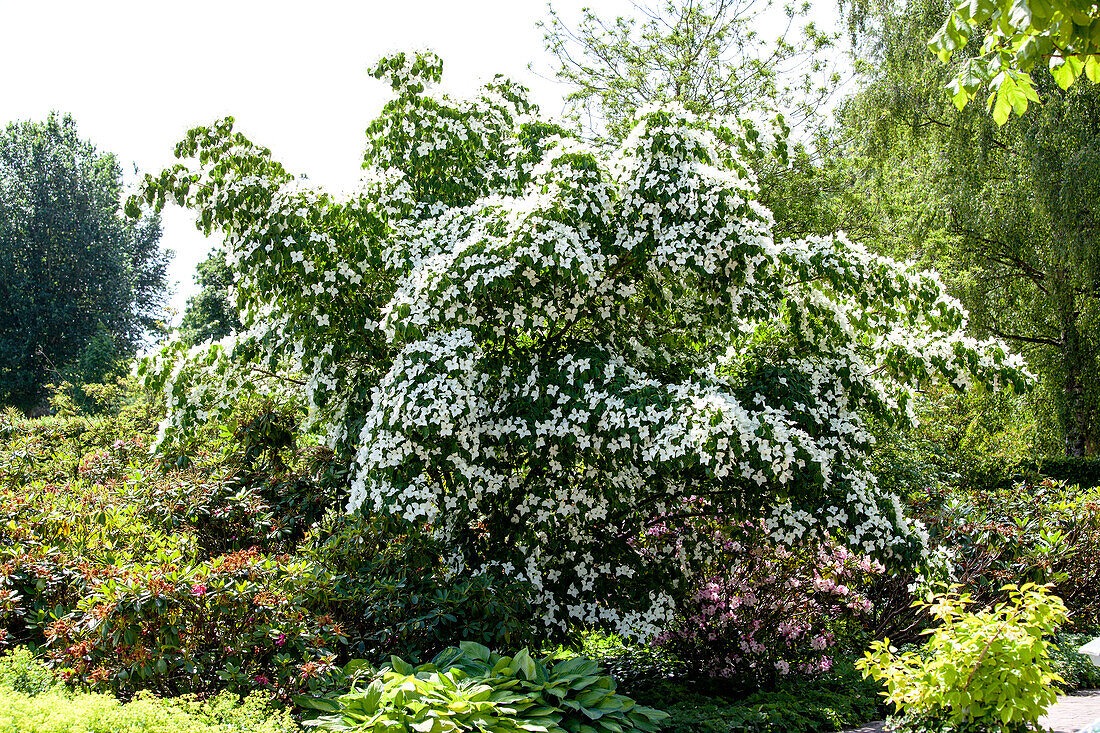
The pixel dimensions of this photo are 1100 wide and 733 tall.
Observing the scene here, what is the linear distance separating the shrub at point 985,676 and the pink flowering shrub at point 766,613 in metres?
1.64

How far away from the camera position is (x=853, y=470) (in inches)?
169

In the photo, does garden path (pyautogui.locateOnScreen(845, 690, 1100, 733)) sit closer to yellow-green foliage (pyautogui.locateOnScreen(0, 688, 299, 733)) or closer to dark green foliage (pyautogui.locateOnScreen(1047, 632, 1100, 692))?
dark green foliage (pyautogui.locateOnScreen(1047, 632, 1100, 692))

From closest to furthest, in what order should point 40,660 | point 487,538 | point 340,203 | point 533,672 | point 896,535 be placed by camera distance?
point 533,672 → point 40,660 → point 896,535 → point 487,538 → point 340,203

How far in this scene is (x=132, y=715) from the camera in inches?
109

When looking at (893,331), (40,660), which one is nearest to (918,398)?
(893,331)

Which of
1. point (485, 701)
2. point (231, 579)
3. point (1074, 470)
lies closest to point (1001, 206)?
point (1074, 470)

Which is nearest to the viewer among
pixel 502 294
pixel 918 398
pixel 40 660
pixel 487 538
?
pixel 40 660

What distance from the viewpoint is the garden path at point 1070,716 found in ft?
13.5

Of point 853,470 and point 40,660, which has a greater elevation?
point 853,470

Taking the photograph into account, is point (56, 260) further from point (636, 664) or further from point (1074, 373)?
point (1074, 373)

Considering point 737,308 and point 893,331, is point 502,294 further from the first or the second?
point 893,331

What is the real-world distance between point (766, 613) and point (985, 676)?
2104 millimetres

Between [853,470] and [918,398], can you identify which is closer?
[853,470]

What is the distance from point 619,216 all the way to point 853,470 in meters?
1.92
